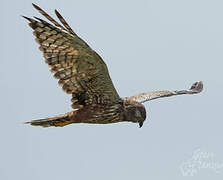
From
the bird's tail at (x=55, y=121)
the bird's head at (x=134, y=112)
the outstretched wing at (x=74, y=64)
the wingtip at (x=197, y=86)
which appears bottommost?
the wingtip at (x=197, y=86)

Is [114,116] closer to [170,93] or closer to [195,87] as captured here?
[170,93]

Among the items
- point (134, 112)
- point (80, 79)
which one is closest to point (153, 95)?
point (134, 112)

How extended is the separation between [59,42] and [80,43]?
0.42 meters

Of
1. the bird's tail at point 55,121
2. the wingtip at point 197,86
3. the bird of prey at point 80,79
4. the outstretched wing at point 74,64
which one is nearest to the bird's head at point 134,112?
the bird of prey at point 80,79

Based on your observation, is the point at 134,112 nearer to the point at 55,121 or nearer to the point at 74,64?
the point at 55,121

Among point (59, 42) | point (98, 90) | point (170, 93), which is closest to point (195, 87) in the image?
point (170, 93)

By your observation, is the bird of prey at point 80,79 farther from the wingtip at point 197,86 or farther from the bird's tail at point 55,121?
the wingtip at point 197,86

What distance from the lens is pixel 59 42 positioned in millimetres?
7852

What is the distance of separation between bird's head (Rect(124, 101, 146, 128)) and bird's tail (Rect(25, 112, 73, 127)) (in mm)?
968

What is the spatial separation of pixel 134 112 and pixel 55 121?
4.41 feet

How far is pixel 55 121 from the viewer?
879cm

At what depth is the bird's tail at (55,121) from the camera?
8659 mm

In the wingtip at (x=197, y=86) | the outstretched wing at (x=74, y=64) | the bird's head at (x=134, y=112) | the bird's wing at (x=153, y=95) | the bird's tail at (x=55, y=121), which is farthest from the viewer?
the wingtip at (x=197, y=86)

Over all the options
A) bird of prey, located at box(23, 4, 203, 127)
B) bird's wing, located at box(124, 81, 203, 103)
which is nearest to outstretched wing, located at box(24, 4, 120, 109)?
bird of prey, located at box(23, 4, 203, 127)
